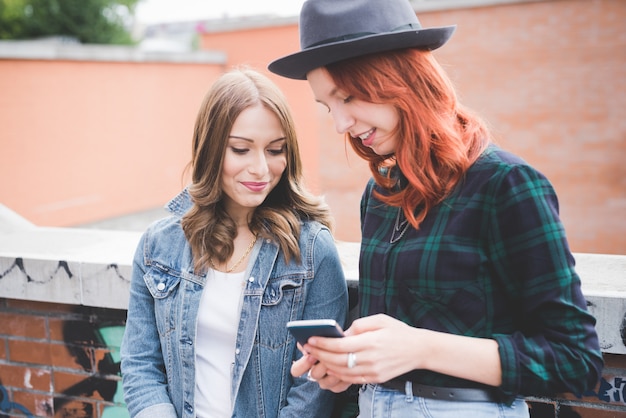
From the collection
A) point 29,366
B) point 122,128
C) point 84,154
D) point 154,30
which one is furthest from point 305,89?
point 154,30

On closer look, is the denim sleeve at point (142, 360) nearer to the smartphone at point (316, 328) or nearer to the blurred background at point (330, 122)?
the smartphone at point (316, 328)

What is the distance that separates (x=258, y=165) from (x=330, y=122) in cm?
1265

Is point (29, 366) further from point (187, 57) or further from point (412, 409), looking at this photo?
point (187, 57)

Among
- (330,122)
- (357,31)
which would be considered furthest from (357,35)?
(330,122)

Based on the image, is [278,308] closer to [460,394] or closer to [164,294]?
[164,294]

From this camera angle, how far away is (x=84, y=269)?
2393 millimetres

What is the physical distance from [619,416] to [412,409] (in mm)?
882

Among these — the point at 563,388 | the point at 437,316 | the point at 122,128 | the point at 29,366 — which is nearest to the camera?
the point at 563,388

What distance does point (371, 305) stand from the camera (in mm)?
1530

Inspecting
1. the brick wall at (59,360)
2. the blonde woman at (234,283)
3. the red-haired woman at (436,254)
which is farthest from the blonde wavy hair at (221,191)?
the brick wall at (59,360)

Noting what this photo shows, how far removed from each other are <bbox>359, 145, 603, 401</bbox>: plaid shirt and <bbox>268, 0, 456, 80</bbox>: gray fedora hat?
337 mm

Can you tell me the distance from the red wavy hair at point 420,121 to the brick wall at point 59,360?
61.8 inches

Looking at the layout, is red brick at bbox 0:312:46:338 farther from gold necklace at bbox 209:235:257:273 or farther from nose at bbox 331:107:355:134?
nose at bbox 331:107:355:134

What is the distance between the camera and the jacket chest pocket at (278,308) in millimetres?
1852
